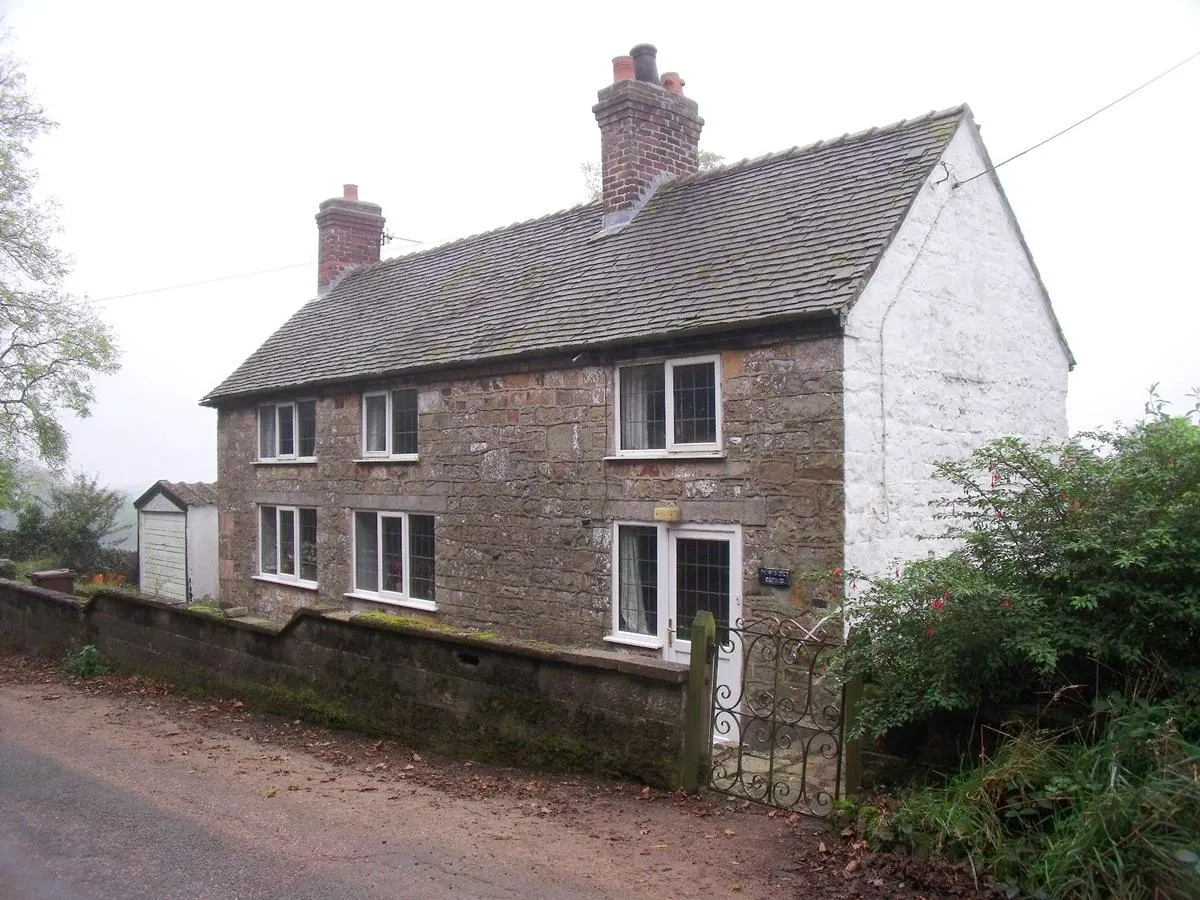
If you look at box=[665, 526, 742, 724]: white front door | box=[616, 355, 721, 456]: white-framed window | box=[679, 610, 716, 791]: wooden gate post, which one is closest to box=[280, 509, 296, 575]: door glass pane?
box=[616, 355, 721, 456]: white-framed window

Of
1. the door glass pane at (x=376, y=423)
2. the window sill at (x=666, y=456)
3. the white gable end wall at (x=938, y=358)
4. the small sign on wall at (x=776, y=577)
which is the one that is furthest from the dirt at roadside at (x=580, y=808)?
the door glass pane at (x=376, y=423)

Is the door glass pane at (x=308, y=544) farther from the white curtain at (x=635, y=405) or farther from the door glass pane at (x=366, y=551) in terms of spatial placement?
the white curtain at (x=635, y=405)

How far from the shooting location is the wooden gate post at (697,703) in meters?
6.98

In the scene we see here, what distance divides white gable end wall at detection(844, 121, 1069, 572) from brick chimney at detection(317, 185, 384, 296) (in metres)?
14.4

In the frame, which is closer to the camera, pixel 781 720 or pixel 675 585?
pixel 781 720

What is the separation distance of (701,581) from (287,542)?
10.3 m

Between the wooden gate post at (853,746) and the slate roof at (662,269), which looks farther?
the slate roof at (662,269)

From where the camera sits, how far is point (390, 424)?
15.3m

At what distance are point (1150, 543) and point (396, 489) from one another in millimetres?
11694

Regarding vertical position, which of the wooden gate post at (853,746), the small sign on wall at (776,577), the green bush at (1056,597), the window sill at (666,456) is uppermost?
the window sill at (666,456)

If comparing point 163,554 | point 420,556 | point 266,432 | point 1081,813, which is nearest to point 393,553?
point 420,556

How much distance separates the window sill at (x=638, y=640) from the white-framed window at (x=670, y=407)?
218 cm

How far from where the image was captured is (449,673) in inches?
338

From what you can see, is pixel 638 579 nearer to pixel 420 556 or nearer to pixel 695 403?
pixel 695 403
